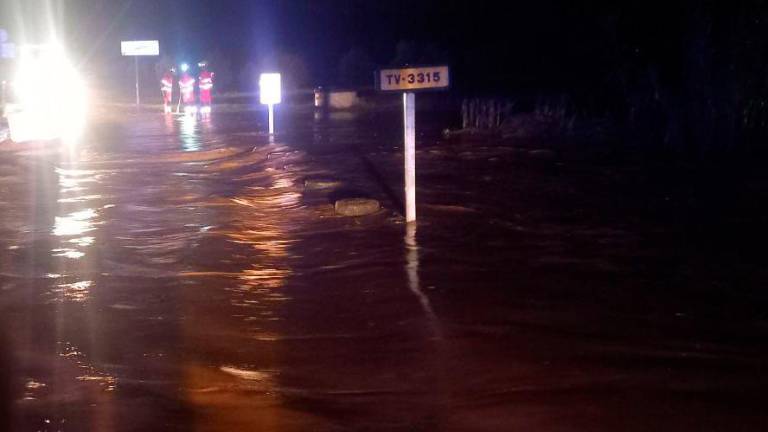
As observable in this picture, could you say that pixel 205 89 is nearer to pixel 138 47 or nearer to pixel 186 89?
pixel 186 89

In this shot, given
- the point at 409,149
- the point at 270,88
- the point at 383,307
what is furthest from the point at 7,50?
the point at 383,307

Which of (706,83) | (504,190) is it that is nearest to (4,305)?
(504,190)

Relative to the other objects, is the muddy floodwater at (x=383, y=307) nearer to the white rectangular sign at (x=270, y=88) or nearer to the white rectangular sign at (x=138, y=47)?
the white rectangular sign at (x=270, y=88)

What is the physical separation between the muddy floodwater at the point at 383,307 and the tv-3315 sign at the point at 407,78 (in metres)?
1.70

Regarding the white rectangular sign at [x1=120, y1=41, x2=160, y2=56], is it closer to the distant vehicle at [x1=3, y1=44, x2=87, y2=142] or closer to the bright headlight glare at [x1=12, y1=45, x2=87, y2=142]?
the distant vehicle at [x1=3, y1=44, x2=87, y2=142]

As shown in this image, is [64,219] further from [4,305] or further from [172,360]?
[172,360]

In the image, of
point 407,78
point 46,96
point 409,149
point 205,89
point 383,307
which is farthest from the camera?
point 205,89

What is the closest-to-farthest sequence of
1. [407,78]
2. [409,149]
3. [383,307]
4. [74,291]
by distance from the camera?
[383,307]
[74,291]
[407,78]
[409,149]

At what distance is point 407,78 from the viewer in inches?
477

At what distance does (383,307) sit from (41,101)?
18.5 meters

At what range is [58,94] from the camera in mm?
29797

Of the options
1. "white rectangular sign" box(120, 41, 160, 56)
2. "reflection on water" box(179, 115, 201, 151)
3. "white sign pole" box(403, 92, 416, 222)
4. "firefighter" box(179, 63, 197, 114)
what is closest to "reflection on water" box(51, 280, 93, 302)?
"white sign pole" box(403, 92, 416, 222)

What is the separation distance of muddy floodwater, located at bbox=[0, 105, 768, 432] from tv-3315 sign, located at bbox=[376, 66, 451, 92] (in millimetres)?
1696

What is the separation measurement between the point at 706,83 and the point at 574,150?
9.21 feet
